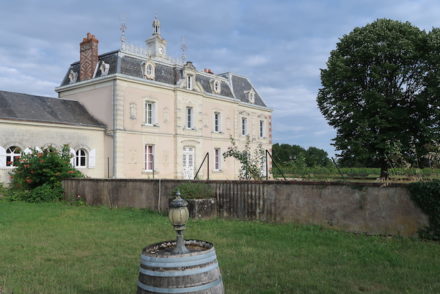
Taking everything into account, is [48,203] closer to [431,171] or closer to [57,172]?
[57,172]

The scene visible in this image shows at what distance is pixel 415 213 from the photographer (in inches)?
309

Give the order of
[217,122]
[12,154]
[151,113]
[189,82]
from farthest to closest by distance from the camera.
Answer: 1. [217,122]
2. [189,82]
3. [151,113]
4. [12,154]

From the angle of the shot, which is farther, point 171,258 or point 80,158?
point 80,158

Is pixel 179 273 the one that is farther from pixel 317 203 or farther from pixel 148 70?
pixel 148 70

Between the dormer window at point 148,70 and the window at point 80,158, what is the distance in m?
6.25

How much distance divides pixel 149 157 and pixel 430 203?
1976cm

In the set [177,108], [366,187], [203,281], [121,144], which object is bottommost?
[203,281]

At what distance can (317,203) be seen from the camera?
9.13 m

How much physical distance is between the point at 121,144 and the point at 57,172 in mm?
7101

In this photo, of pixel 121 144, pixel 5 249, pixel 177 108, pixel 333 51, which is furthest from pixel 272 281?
pixel 333 51

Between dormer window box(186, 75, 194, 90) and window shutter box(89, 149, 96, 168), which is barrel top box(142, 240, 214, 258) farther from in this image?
dormer window box(186, 75, 194, 90)

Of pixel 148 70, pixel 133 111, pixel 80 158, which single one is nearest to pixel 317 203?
pixel 80 158

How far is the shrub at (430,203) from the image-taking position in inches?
295

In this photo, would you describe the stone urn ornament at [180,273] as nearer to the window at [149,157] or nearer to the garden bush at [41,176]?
the garden bush at [41,176]
